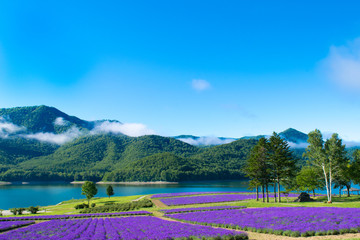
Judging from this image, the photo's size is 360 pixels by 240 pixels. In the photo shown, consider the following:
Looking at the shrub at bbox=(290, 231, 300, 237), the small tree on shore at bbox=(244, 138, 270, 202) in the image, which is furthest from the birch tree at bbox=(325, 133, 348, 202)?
the shrub at bbox=(290, 231, 300, 237)

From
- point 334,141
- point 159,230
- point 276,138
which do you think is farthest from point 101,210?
point 334,141

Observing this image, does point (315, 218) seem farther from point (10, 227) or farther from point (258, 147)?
point (10, 227)

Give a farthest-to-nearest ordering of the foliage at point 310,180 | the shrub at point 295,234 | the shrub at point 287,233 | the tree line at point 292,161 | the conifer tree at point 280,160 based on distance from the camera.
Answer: the foliage at point 310,180
the conifer tree at point 280,160
the tree line at point 292,161
the shrub at point 287,233
the shrub at point 295,234

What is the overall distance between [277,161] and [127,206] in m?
Answer: 34.5

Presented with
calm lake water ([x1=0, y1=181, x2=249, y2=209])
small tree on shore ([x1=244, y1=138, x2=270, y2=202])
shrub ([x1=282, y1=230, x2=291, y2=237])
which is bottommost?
calm lake water ([x1=0, y1=181, x2=249, y2=209])

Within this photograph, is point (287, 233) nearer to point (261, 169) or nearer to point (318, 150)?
point (318, 150)

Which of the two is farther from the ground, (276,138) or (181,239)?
(276,138)

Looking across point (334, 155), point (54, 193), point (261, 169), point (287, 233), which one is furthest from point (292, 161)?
point (54, 193)

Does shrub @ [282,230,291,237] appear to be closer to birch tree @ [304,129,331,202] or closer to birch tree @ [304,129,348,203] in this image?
birch tree @ [304,129,348,203]

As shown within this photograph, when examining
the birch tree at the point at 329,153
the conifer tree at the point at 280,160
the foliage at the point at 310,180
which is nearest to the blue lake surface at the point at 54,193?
the foliage at the point at 310,180

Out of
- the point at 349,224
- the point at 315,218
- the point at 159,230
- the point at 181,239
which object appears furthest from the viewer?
Result: the point at 315,218

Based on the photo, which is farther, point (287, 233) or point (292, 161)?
point (292, 161)

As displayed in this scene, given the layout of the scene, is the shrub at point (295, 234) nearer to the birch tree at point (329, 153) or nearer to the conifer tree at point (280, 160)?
the birch tree at point (329, 153)

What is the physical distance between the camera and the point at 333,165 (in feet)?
156
